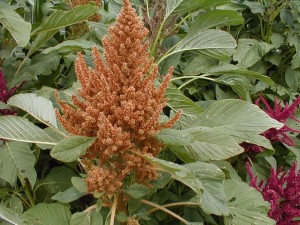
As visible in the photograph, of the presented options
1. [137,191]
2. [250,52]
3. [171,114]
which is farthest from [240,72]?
[137,191]

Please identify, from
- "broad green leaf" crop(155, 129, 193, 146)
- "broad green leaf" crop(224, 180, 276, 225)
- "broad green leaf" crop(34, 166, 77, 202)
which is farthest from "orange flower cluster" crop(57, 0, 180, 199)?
"broad green leaf" crop(34, 166, 77, 202)

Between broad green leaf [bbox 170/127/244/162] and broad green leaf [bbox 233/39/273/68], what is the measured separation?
3.53 ft

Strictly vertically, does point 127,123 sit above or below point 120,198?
above

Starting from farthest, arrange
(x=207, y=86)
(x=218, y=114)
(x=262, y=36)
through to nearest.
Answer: (x=262, y=36) < (x=207, y=86) < (x=218, y=114)

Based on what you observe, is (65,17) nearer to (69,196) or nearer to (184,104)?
(184,104)

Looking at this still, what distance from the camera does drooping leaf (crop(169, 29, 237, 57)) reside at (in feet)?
5.73

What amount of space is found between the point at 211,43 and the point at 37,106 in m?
0.72

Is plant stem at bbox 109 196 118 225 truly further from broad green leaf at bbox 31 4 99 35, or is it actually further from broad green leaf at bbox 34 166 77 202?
broad green leaf at bbox 31 4 99 35

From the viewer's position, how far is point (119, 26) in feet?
3.47

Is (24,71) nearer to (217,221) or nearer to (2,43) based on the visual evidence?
(2,43)

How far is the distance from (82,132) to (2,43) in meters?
1.01

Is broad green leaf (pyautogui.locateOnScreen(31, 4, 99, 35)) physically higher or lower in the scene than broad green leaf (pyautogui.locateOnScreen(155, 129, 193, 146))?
higher

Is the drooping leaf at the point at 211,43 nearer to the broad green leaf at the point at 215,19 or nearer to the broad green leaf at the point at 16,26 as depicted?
the broad green leaf at the point at 215,19

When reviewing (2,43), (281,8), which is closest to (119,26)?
(2,43)
